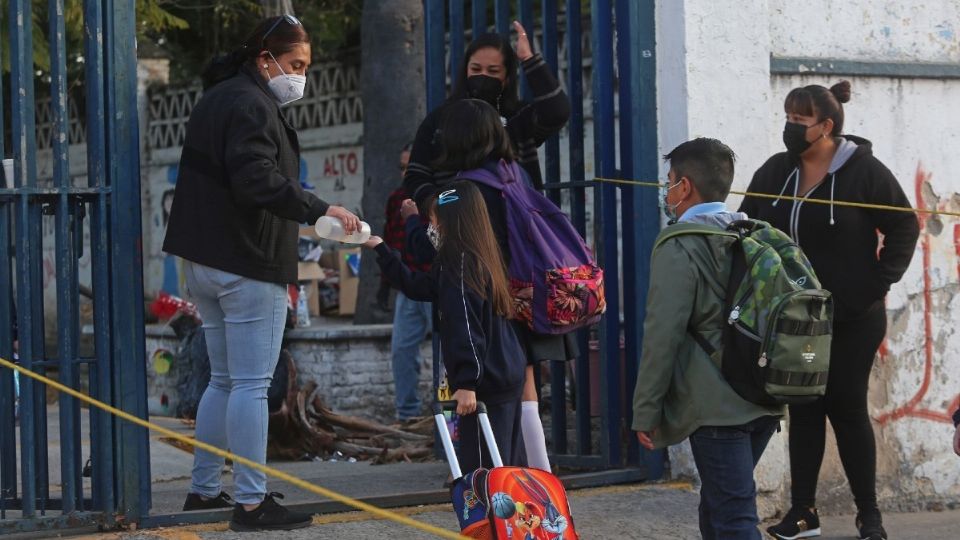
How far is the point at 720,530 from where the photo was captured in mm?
4516

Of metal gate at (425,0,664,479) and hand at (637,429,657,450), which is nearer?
hand at (637,429,657,450)

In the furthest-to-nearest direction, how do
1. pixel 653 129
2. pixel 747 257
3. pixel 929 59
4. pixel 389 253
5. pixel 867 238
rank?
pixel 929 59 < pixel 653 129 < pixel 867 238 < pixel 389 253 < pixel 747 257

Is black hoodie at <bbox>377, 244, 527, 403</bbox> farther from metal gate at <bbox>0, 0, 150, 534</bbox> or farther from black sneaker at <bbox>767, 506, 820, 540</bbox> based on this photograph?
black sneaker at <bbox>767, 506, 820, 540</bbox>

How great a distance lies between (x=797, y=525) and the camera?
19.8ft

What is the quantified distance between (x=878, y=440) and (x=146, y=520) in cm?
344

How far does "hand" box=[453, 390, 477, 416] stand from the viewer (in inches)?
194

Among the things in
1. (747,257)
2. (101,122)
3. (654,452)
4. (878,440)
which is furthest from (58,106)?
(878,440)

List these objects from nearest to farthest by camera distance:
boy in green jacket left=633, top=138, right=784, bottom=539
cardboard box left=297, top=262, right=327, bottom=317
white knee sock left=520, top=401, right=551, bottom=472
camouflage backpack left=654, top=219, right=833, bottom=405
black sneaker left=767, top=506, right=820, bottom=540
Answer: camouflage backpack left=654, top=219, right=833, bottom=405
boy in green jacket left=633, top=138, right=784, bottom=539
white knee sock left=520, top=401, right=551, bottom=472
black sneaker left=767, top=506, right=820, bottom=540
cardboard box left=297, top=262, right=327, bottom=317

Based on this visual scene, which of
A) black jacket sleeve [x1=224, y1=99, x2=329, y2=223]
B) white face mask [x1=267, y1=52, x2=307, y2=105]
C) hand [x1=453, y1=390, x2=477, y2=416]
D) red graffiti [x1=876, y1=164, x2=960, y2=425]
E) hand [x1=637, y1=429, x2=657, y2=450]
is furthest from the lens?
red graffiti [x1=876, y1=164, x2=960, y2=425]

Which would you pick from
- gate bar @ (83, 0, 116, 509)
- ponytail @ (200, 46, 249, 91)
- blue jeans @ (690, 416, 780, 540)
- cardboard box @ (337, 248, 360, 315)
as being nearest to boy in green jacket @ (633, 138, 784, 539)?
blue jeans @ (690, 416, 780, 540)

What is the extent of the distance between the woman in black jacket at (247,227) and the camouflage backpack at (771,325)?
1.43m

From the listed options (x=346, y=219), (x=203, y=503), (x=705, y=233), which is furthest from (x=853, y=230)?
(x=203, y=503)

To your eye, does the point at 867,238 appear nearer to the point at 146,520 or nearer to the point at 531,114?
the point at 531,114

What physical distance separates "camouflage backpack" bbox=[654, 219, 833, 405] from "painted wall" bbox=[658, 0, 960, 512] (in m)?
2.05
